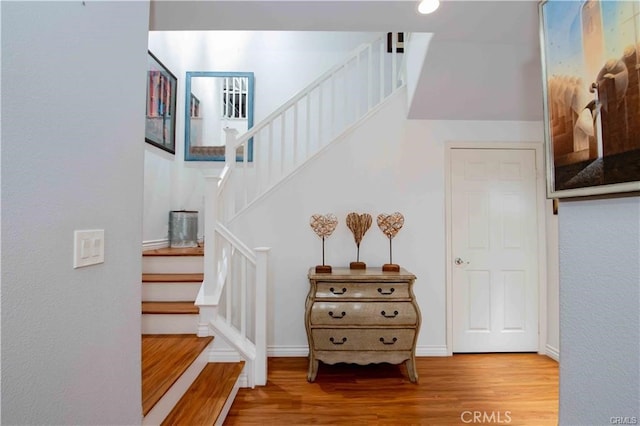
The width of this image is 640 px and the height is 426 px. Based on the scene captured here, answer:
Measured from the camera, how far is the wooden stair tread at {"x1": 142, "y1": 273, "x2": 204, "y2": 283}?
2510mm

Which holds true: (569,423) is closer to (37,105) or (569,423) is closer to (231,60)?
(37,105)

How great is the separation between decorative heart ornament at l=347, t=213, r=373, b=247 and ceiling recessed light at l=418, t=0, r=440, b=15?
1.66 m

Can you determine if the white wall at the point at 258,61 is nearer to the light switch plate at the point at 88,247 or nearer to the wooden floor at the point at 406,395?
the wooden floor at the point at 406,395

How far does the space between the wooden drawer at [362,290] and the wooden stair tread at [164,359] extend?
3.18ft

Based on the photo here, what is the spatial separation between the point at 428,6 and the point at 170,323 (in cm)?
288

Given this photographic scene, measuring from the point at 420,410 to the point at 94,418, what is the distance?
1926 millimetres

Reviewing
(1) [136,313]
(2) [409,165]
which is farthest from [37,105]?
(2) [409,165]

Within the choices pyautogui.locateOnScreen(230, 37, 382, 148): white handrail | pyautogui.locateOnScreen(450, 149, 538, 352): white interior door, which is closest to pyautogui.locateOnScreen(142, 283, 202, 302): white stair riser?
pyautogui.locateOnScreen(230, 37, 382, 148): white handrail

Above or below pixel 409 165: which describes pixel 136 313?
below

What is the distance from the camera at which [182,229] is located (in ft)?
11.1

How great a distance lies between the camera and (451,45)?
2273 millimetres

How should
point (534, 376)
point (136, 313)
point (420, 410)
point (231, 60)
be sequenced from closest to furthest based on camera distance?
1. point (136, 313)
2. point (420, 410)
3. point (534, 376)
4. point (231, 60)

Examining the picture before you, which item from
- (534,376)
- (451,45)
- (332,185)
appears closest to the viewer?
(451,45)

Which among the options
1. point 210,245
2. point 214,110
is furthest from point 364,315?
point 214,110
